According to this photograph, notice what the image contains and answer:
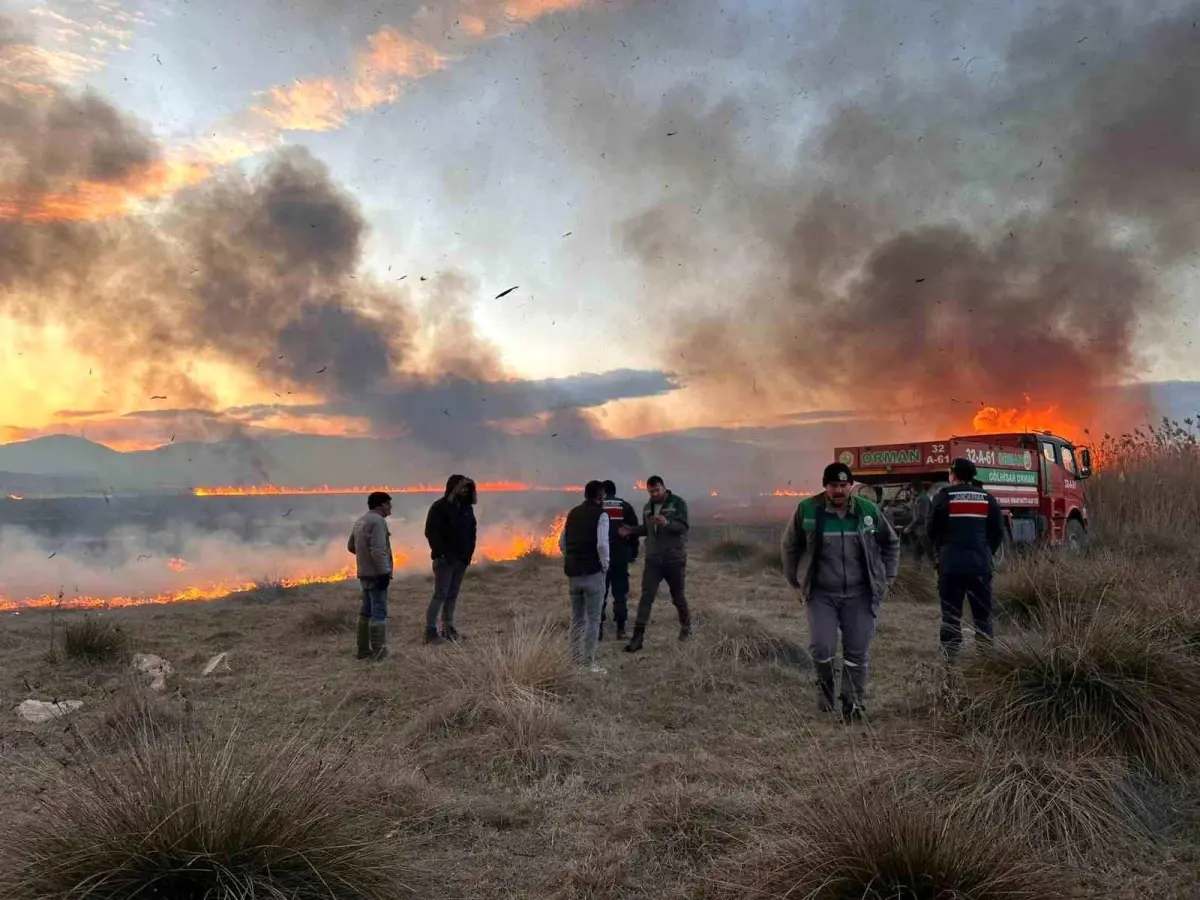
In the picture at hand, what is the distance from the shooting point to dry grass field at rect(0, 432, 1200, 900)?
295 centimetres

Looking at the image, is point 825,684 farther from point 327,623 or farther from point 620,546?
point 327,623

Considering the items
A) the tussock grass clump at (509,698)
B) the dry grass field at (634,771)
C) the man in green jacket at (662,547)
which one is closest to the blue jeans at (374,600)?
the dry grass field at (634,771)

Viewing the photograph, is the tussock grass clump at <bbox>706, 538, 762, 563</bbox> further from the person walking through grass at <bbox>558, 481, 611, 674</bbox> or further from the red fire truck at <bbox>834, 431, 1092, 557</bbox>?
the person walking through grass at <bbox>558, 481, 611, 674</bbox>

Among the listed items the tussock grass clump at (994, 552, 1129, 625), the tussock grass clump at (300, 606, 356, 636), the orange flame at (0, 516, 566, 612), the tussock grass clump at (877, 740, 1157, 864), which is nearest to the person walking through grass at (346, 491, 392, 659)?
the tussock grass clump at (300, 606, 356, 636)

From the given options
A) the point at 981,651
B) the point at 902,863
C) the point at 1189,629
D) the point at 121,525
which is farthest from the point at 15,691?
the point at 121,525

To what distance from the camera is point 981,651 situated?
5.50 meters

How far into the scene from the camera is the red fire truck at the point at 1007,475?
49.2 ft

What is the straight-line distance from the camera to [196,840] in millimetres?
2918

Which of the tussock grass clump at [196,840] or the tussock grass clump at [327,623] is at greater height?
the tussock grass clump at [196,840]

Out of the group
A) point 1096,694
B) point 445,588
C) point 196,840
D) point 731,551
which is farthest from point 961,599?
point 731,551

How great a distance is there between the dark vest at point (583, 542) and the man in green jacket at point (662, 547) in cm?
126

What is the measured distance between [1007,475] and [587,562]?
37.7ft

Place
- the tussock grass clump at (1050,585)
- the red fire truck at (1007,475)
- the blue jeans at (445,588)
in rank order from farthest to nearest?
the red fire truck at (1007,475) → the blue jeans at (445,588) → the tussock grass clump at (1050,585)

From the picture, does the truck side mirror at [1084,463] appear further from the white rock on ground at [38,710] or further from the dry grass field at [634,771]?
the white rock on ground at [38,710]
